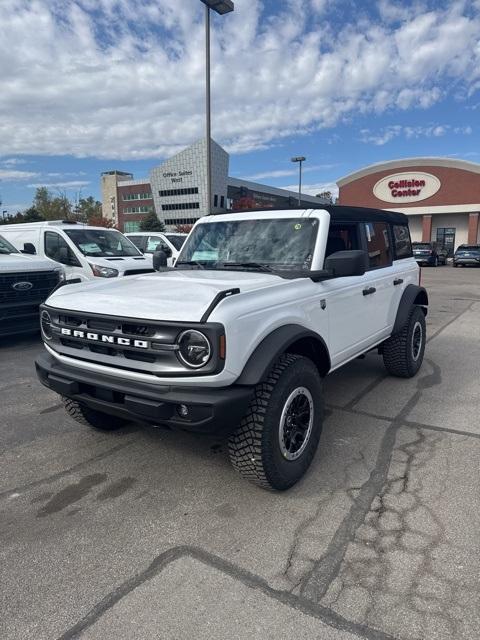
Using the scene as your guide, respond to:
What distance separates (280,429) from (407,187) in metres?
41.7

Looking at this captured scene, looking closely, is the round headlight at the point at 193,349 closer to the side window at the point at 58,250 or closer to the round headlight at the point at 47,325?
the round headlight at the point at 47,325

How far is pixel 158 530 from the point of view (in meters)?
2.72

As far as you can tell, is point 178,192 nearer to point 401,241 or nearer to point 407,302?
point 401,241

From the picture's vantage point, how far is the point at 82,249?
890 cm

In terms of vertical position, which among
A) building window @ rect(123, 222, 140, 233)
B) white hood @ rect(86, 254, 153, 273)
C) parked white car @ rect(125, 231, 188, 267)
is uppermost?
building window @ rect(123, 222, 140, 233)

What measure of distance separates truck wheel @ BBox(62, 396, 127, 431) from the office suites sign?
40915 mm

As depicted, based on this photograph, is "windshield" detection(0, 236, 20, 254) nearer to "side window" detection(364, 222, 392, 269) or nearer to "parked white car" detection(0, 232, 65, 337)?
"parked white car" detection(0, 232, 65, 337)

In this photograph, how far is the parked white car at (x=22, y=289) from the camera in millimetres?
7078

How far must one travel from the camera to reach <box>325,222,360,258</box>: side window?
12.8ft

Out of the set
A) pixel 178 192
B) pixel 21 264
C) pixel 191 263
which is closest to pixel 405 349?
pixel 191 263

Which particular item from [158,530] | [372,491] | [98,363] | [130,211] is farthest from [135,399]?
[130,211]

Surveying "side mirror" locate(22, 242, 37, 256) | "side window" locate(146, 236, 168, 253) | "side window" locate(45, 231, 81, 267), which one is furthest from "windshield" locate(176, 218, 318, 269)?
"side window" locate(146, 236, 168, 253)

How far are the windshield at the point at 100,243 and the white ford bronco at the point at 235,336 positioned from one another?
16.9 feet

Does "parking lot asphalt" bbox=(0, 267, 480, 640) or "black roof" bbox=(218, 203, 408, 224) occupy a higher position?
"black roof" bbox=(218, 203, 408, 224)
